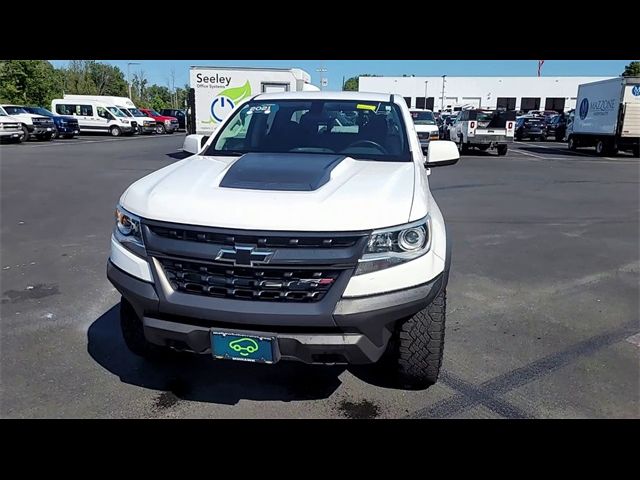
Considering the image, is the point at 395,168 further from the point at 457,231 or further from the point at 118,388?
the point at 457,231

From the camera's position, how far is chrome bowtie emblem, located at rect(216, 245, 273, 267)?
A: 2459 millimetres

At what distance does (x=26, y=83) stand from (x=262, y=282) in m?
43.6

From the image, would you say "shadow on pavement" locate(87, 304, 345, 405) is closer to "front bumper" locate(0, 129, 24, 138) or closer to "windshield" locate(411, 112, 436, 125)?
"windshield" locate(411, 112, 436, 125)

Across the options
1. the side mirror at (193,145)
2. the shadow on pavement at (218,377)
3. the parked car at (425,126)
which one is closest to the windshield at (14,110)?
the parked car at (425,126)

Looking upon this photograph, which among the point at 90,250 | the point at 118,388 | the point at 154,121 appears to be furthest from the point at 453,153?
the point at 154,121

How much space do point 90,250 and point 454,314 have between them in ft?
14.5

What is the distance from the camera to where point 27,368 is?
3.43 m

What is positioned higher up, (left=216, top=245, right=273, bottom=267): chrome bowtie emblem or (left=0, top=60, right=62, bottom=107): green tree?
(left=0, top=60, right=62, bottom=107): green tree

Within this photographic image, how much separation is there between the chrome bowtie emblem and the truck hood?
108 mm

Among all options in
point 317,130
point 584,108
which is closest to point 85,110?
point 584,108

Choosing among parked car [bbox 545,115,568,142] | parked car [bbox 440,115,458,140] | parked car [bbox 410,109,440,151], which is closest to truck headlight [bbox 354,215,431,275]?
parked car [bbox 410,109,440,151]

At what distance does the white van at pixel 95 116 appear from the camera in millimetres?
31578

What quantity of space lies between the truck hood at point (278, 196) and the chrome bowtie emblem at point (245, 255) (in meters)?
0.11

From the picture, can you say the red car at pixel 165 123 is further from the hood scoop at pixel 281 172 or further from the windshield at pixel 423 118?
the hood scoop at pixel 281 172
